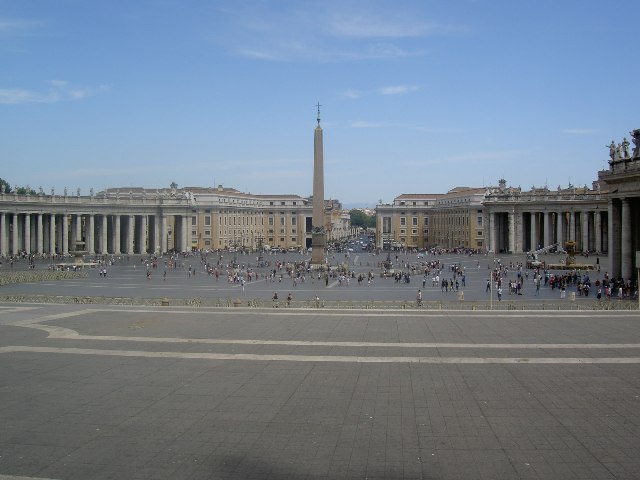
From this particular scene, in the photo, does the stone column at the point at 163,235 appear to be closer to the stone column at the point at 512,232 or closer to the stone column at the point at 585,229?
the stone column at the point at 512,232

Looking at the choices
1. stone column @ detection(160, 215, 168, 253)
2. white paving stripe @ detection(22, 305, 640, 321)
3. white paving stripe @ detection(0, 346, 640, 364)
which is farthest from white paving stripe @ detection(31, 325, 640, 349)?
stone column @ detection(160, 215, 168, 253)

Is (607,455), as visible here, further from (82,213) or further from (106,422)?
(82,213)

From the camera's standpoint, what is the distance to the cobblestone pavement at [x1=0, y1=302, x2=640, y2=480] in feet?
32.3

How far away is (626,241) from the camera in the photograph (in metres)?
38.2

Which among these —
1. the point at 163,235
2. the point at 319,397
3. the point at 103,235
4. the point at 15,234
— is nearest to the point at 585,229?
the point at 163,235

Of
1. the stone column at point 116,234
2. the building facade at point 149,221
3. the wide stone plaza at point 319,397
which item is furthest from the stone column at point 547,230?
the wide stone plaza at point 319,397

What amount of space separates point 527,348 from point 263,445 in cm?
1142

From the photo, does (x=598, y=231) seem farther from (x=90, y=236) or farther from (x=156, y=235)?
(x=90, y=236)

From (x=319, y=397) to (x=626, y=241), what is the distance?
102ft

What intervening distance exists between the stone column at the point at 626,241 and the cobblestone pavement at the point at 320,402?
54.9ft

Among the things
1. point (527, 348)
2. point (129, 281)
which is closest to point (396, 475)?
point (527, 348)

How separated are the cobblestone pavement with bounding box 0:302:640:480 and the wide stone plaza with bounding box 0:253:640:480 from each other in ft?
0.15

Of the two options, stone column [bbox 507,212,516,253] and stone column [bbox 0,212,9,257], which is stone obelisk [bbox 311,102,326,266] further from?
stone column [bbox 0,212,9,257]

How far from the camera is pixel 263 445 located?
1067cm
